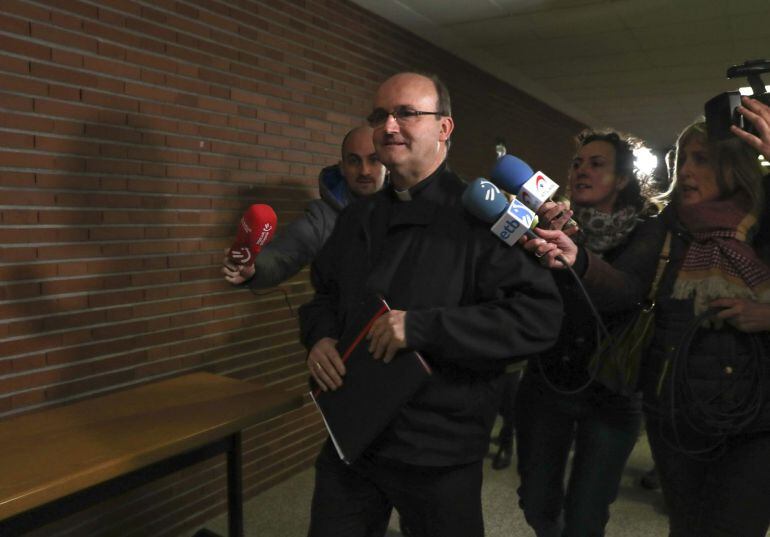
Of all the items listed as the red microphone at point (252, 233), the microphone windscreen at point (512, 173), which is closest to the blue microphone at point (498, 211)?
the microphone windscreen at point (512, 173)

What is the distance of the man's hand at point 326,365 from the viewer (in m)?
1.36

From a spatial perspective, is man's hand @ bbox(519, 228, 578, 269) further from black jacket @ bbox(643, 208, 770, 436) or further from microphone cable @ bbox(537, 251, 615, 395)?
black jacket @ bbox(643, 208, 770, 436)

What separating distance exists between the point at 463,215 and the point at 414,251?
0.47 feet

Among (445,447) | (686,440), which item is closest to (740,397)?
(686,440)

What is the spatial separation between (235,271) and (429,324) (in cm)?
82

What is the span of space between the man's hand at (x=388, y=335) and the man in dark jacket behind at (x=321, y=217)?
2.35 ft

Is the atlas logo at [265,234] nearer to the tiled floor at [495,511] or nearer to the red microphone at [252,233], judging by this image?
the red microphone at [252,233]

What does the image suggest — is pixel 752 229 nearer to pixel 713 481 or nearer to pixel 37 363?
pixel 713 481

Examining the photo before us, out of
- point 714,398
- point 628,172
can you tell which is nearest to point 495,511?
point 714,398

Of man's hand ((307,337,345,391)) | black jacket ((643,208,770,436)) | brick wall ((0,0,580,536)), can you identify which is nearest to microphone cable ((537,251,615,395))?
black jacket ((643,208,770,436))

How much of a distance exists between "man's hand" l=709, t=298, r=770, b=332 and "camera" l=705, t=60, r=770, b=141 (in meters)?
0.44

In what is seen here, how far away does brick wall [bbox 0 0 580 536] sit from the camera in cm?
205

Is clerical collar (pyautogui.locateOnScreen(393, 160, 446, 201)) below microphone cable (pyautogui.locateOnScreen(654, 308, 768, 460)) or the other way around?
the other way around

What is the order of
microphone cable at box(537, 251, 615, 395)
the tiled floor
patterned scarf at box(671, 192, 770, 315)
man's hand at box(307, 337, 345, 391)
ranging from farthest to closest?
the tiled floor, microphone cable at box(537, 251, 615, 395), patterned scarf at box(671, 192, 770, 315), man's hand at box(307, 337, 345, 391)
